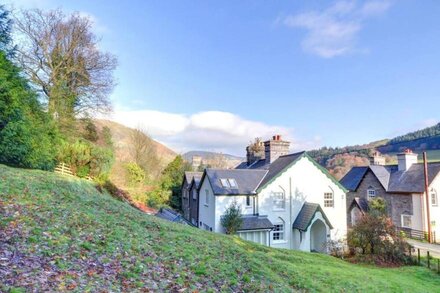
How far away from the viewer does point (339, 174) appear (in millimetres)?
58125

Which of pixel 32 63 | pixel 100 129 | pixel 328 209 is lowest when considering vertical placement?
pixel 328 209

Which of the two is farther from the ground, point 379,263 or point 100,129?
point 100,129

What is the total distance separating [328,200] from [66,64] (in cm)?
2621

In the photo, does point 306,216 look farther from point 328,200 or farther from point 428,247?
point 428,247

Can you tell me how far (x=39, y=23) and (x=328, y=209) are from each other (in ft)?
97.4

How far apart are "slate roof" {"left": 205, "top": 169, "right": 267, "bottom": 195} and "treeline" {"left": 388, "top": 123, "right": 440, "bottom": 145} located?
228 ft

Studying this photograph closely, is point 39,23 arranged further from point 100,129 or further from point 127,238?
point 127,238

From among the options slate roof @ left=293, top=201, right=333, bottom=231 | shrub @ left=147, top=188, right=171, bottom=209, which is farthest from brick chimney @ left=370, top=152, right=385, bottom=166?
shrub @ left=147, top=188, right=171, bottom=209

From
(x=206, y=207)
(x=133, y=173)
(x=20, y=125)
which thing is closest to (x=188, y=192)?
(x=206, y=207)

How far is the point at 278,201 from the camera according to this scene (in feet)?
71.8

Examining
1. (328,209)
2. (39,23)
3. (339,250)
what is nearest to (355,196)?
(328,209)

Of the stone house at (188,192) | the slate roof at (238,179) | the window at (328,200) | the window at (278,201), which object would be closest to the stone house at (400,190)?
the window at (328,200)

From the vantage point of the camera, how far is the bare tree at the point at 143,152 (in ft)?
129

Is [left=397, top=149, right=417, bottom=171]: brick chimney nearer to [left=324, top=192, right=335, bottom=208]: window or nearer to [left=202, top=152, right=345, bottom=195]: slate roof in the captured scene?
[left=202, top=152, right=345, bottom=195]: slate roof
